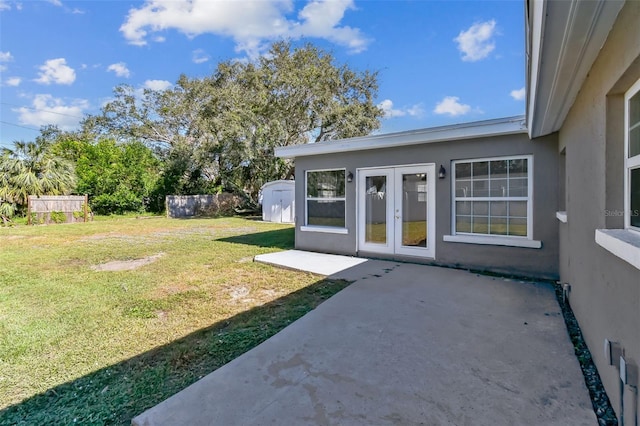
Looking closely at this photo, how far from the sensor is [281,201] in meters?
18.6

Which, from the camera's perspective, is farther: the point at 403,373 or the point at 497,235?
the point at 497,235

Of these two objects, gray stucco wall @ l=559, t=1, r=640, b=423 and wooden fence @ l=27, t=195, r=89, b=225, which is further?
wooden fence @ l=27, t=195, r=89, b=225

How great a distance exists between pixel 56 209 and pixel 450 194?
1986 centimetres

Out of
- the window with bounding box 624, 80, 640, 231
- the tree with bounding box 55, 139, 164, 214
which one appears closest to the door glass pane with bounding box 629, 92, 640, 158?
the window with bounding box 624, 80, 640, 231

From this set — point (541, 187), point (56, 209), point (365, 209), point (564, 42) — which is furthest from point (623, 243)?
point (56, 209)

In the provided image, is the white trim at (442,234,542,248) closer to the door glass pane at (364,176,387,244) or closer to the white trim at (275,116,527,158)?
the door glass pane at (364,176,387,244)

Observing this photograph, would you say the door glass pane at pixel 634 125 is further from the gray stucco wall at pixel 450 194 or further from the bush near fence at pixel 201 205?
the bush near fence at pixel 201 205

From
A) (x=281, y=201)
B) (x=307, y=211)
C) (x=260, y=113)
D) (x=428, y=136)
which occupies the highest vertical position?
(x=260, y=113)

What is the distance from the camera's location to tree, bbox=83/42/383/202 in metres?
20.2

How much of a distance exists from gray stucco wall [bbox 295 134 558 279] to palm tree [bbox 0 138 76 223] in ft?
56.7

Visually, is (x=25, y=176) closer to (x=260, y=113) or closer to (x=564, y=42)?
(x=260, y=113)

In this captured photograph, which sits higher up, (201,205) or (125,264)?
(201,205)

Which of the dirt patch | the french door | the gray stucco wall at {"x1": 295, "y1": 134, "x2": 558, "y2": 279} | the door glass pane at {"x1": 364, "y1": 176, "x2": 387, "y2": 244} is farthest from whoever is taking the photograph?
the door glass pane at {"x1": 364, "y1": 176, "x2": 387, "y2": 244}

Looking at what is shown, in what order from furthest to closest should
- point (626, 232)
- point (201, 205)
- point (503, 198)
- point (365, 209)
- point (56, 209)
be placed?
point (201, 205), point (56, 209), point (365, 209), point (503, 198), point (626, 232)
